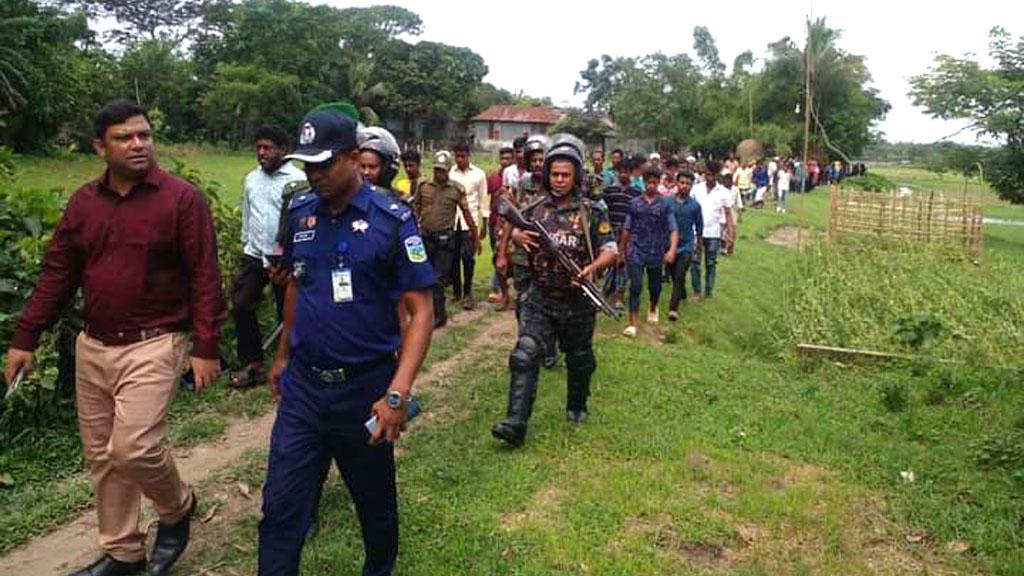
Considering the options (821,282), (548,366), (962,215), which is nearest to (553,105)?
(962,215)

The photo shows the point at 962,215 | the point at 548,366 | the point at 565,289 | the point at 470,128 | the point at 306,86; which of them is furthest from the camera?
the point at 470,128

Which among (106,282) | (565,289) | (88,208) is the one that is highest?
(88,208)

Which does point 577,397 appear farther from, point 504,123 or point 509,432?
point 504,123

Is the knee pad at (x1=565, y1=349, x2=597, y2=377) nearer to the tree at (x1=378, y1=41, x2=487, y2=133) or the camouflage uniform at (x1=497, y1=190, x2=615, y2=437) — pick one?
the camouflage uniform at (x1=497, y1=190, x2=615, y2=437)

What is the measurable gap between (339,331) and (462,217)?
5555 mm

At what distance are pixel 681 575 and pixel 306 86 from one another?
44213 millimetres

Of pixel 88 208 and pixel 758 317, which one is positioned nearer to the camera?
pixel 88 208

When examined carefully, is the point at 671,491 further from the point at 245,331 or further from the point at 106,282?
the point at 245,331

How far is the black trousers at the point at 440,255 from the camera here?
305 inches

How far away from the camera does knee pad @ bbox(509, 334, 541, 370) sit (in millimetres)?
4719

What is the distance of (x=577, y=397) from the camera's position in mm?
5281

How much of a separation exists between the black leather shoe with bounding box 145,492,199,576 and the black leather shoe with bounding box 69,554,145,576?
59mm

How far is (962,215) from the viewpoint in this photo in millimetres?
16359

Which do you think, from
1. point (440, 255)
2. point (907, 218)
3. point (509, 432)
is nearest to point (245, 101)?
point (907, 218)
